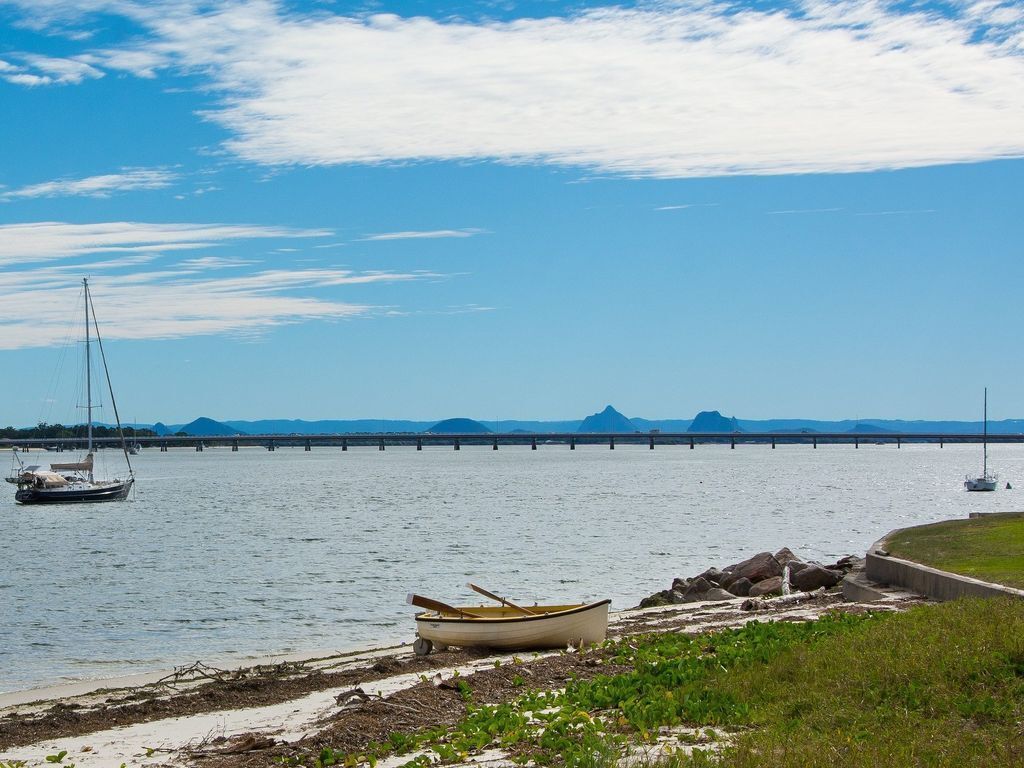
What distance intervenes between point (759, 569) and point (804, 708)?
21865 millimetres

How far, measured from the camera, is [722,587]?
33312 mm

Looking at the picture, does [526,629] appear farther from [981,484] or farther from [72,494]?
[981,484]

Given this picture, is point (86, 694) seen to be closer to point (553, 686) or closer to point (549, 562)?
point (553, 686)

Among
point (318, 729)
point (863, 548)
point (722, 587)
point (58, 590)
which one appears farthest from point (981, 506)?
point (318, 729)

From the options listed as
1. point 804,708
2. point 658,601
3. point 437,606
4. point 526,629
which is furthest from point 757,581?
point 804,708

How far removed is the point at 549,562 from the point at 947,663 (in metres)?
35.5

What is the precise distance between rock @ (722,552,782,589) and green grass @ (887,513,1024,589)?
3632mm

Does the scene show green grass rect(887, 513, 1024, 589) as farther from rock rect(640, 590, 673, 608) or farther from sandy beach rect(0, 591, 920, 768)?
rock rect(640, 590, 673, 608)

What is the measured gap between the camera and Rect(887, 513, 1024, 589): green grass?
851 inches

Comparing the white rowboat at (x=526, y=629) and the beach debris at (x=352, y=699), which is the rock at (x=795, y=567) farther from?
the beach debris at (x=352, y=699)

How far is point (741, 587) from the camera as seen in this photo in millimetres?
31797

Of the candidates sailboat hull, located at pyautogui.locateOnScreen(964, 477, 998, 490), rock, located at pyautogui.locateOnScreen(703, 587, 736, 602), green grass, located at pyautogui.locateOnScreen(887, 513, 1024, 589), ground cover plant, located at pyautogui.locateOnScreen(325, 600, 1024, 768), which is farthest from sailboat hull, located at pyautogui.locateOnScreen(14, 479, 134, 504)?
ground cover plant, located at pyautogui.locateOnScreen(325, 600, 1024, 768)

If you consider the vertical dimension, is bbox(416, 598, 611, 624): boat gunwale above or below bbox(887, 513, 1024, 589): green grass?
below

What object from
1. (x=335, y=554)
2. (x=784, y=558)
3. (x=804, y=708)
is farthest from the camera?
(x=335, y=554)
